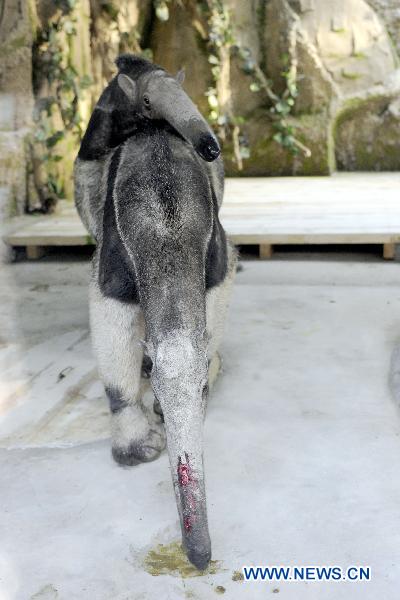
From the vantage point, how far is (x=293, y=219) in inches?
253

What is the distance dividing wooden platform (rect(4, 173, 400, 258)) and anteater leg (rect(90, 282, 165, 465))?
10.2ft

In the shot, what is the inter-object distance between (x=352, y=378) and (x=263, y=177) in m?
6.03

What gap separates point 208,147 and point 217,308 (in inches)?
38.0

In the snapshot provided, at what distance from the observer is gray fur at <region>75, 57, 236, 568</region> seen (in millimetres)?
2160

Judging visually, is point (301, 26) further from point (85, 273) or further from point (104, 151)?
point (104, 151)

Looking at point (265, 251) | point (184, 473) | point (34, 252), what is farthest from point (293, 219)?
point (184, 473)

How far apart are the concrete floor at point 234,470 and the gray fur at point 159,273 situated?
0.20 metres

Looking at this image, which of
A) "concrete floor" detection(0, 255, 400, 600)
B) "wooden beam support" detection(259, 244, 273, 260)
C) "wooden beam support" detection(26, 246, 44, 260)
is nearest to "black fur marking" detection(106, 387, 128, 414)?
"concrete floor" detection(0, 255, 400, 600)

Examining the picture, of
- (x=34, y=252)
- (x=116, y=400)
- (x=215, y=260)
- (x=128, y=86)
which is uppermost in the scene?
(x=128, y=86)

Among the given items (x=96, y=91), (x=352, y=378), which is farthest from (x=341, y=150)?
(x=352, y=378)

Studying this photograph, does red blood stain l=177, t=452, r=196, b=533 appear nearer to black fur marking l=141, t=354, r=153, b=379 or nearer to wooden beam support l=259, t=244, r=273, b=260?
black fur marking l=141, t=354, r=153, b=379

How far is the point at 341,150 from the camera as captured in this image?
9.64 m

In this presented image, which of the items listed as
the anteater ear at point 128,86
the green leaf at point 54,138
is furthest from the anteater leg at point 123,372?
the green leaf at point 54,138

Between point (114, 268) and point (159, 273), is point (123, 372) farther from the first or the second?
point (159, 273)
